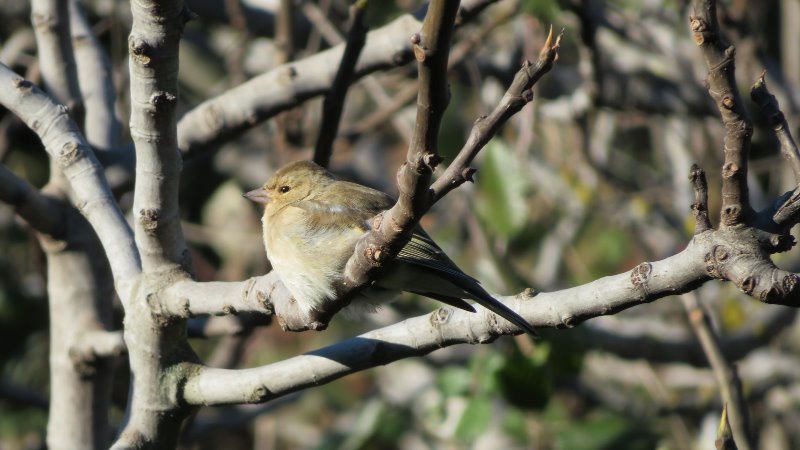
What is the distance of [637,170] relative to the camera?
755 cm

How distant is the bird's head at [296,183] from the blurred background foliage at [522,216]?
64cm

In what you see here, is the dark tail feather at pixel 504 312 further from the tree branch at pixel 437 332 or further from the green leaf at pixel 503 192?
the green leaf at pixel 503 192

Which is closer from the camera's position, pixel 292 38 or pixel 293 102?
pixel 293 102

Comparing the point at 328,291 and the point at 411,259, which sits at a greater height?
the point at 411,259

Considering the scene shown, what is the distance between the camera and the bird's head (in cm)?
349

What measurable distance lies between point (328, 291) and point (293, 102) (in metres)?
1.29

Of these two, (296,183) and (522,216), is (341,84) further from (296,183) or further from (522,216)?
(522,216)

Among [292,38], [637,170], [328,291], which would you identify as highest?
[637,170]

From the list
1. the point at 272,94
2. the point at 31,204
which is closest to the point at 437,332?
the point at 272,94

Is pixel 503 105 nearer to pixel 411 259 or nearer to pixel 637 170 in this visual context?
pixel 411 259

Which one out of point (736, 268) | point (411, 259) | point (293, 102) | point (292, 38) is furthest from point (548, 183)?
point (736, 268)

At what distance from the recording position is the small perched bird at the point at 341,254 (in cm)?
249

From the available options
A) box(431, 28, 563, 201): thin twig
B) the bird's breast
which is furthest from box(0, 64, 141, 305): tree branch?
box(431, 28, 563, 201): thin twig

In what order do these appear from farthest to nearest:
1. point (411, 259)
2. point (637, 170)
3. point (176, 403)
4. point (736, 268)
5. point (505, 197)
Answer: point (637, 170)
point (505, 197)
point (411, 259)
point (176, 403)
point (736, 268)
